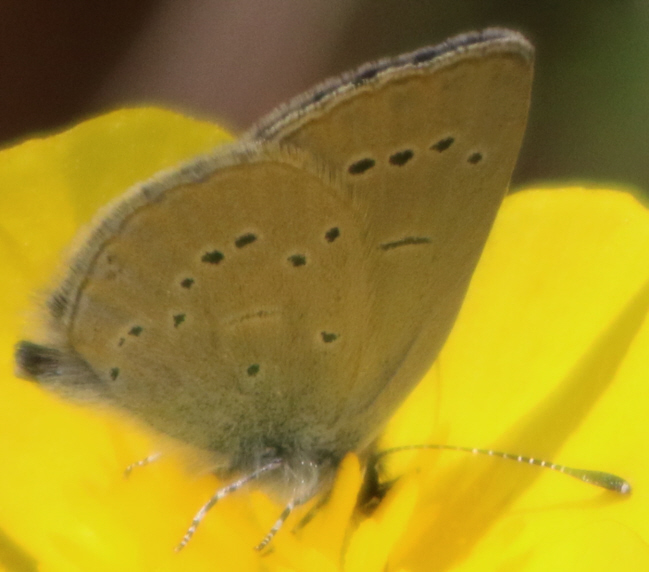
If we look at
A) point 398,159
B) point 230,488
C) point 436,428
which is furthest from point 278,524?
point 398,159

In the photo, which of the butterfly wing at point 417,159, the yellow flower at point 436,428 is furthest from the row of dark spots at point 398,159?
the yellow flower at point 436,428

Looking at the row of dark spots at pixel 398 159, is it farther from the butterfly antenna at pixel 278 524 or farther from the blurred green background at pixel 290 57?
the blurred green background at pixel 290 57

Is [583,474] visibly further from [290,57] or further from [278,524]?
[290,57]

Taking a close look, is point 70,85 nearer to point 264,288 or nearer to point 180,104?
point 180,104

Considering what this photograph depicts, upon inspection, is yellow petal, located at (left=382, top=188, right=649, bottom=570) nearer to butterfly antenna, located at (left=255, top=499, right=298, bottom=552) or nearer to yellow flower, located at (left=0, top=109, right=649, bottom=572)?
yellow flower, located at (left=0, top=109, right=649, bottom=572)

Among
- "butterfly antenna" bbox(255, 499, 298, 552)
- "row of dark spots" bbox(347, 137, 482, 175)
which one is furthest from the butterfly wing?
"butterfly antenna" bbox(255, 499, 298, 552)
